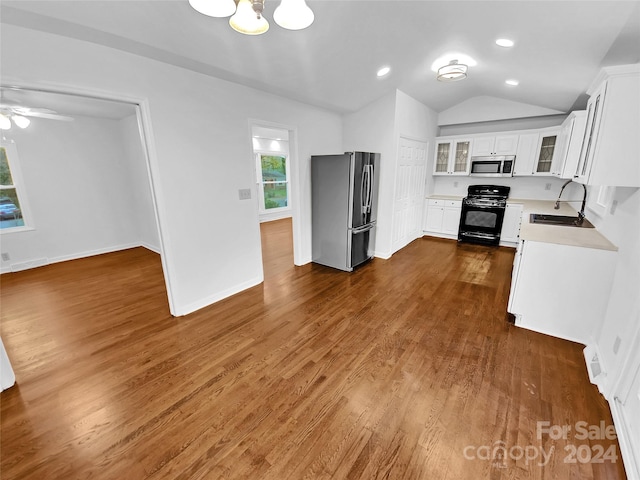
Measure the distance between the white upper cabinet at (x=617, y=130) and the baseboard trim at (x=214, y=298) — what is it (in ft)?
11.8

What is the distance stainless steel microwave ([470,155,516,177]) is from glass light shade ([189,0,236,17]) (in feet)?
18.2

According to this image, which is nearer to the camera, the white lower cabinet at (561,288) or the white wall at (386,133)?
the white lower cabinet at (561,288)

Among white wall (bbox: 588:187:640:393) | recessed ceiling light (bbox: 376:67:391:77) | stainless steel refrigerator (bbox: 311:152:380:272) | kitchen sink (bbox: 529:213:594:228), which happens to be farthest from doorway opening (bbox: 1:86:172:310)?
kitchen sink (bbox: 529:213:594:228)

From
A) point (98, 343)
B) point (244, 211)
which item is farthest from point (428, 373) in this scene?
point (98, 343)

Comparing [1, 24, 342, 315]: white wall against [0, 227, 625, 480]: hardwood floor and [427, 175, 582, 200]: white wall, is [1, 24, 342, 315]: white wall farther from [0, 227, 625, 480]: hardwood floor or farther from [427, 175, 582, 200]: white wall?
[427, 175, 582, 200]: white wall

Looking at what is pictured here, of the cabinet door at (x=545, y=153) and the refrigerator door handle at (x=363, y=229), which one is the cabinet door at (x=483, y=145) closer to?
the cabinet door at (x=545, y=153)

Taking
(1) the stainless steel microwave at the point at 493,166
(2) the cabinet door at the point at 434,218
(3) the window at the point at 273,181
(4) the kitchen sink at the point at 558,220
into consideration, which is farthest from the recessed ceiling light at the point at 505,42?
(3) the window at the point at 273,181

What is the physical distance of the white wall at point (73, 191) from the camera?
4.33 meters

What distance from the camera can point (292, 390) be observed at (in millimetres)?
1964

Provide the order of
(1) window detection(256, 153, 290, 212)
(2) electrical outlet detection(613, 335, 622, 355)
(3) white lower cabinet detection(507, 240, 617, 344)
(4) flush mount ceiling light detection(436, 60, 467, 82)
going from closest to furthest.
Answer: (2) electrical outlet detection(613, 335, 622, 355) → (3) white lower cabinet detection(507, 240, 617, 344) → (4) flush mount ceiling light detection(436, 60, 467, 82) → (1) window detection(256, 153, 290, 212)

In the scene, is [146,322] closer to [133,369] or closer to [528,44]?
[133,369]

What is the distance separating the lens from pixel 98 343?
8.25 ft

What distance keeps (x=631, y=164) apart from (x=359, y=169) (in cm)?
262

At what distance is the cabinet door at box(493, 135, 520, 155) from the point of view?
198 inches
